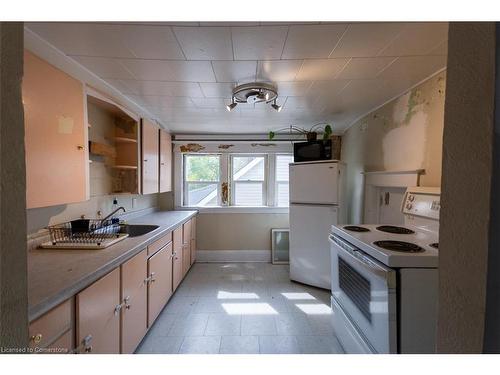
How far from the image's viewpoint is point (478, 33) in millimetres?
462

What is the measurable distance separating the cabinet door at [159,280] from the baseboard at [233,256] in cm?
129

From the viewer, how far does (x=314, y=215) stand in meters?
2.74

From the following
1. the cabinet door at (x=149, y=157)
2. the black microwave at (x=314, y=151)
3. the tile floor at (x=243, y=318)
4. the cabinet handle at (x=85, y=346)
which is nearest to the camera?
the cabinet handle at (x=85, y=346)

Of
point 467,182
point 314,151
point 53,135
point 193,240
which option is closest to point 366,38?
point 467,182

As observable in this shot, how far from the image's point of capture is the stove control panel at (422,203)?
1.51m

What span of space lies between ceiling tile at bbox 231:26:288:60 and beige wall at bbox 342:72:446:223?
48.5 inches

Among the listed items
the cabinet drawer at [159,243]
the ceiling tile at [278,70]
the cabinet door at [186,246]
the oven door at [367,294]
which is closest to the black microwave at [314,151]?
the ceiling tile at [278,70]

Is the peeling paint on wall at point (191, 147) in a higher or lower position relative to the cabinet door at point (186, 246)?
higher

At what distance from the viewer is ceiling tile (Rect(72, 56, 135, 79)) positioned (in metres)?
1.45

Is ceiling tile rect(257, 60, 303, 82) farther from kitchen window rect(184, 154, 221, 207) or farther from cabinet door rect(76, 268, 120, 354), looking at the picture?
kitchen window rect(184, 154, 221, 207)

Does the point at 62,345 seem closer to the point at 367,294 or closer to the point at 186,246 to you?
the point at 367,294

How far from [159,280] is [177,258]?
1.77 ft

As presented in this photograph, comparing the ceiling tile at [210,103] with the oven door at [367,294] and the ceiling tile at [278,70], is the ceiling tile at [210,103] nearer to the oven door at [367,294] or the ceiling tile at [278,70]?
the ceiling tile at [278,70]

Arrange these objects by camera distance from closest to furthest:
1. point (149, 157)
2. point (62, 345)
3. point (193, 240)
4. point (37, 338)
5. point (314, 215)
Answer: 1. point (37, 338)
2. point (62, 345)
3. point (149, 157)
4. point (314, 215)
5. point (193, 240)
